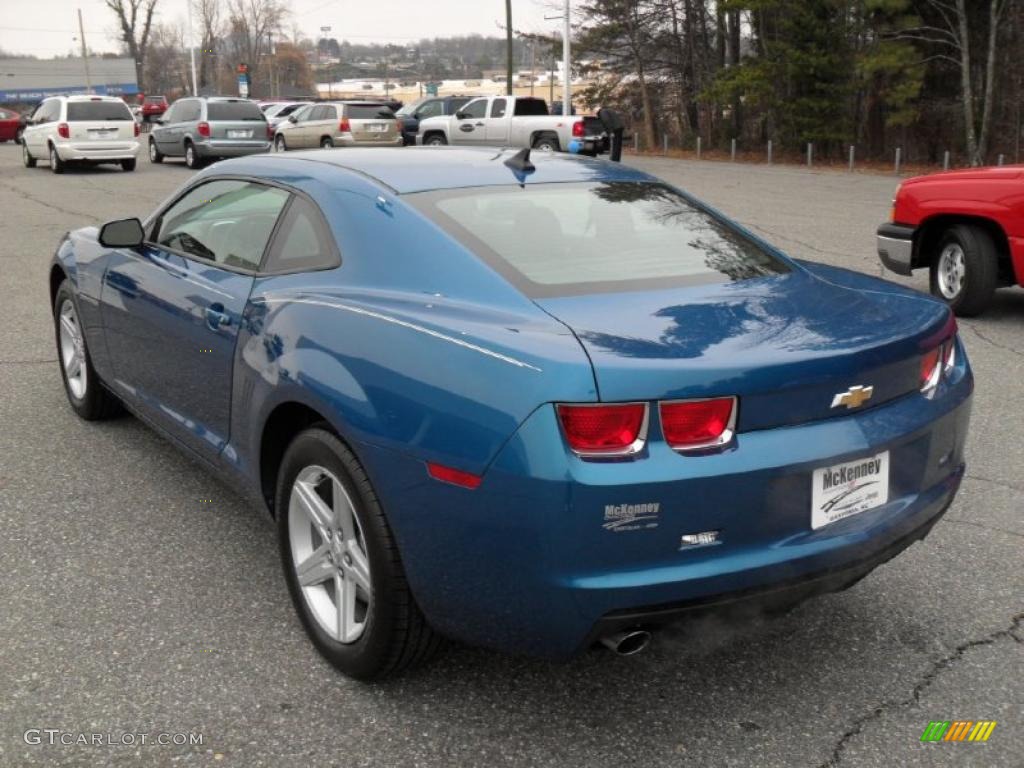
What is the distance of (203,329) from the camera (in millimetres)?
3748

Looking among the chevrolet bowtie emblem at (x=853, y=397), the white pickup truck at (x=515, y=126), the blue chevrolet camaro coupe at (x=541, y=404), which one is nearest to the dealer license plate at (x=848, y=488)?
the blue chevrolet camaro coupe at (x=541, y=404)

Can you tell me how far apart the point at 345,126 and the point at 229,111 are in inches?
116

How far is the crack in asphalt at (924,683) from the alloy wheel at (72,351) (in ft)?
13.3

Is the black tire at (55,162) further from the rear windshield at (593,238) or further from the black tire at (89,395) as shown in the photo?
the rear windshield at (593,238)

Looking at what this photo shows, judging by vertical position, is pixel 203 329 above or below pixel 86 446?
above

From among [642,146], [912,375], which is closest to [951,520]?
[912,375]

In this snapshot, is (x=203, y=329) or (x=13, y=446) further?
(x=13, y=446)

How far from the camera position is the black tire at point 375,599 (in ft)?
9.12

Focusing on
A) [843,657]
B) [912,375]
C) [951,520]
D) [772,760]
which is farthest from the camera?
[951,520]

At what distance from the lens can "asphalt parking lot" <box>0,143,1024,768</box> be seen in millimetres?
2746

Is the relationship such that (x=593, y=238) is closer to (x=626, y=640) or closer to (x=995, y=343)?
(x=626, y=640)

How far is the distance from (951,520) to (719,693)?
174 centimetres

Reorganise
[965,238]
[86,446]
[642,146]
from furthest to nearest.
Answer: [642,146] < [965,238] < [86,446]

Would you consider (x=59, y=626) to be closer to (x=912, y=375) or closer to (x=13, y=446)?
(x=13, y=446)
